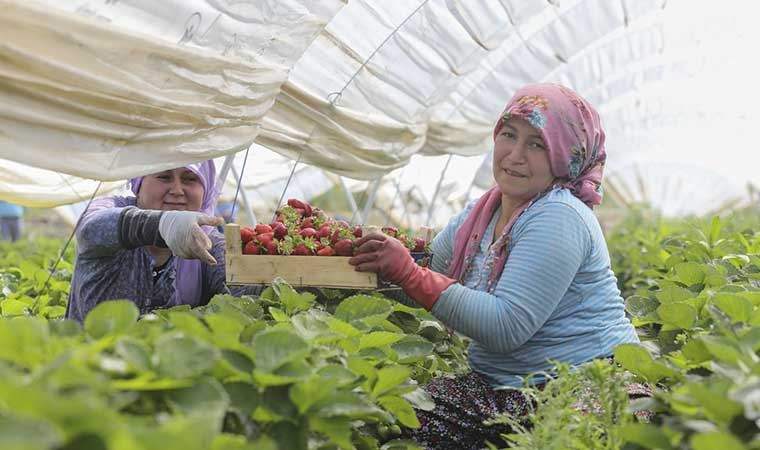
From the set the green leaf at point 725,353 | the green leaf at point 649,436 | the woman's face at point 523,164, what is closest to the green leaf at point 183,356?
the green leaf at point 649,436

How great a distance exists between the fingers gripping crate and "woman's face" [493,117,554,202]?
58cm

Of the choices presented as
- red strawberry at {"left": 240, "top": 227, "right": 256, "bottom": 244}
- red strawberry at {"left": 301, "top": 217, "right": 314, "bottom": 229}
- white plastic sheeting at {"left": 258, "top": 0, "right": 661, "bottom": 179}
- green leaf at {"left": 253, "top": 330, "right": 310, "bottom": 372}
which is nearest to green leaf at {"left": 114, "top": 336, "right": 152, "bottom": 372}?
green leaf at {"left": 253, "top": 330, "right": 310, "bottom": 372}

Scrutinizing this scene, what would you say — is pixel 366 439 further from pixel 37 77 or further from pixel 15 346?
pixel 37 77

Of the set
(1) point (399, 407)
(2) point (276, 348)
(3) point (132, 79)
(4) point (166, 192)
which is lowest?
(1) point (399, 407)

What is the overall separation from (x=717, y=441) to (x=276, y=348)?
0.85m

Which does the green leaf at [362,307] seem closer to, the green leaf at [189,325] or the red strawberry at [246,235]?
the red strawberry at [246,235]

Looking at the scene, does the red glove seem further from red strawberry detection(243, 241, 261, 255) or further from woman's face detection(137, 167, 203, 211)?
woman's face detection(137, 167, 203, 211)

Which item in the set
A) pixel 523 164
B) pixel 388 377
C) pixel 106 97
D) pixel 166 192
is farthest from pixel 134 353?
pixel 166 192

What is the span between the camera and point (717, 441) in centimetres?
142

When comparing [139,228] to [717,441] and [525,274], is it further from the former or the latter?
[717,441]

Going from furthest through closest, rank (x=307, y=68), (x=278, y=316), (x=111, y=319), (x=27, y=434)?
(x=307, y=68) < (x=278, y=316) < (x=111, y=319) < (x=27, y=434)

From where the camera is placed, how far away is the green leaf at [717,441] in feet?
4.64

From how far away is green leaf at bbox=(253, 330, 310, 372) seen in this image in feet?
5.63

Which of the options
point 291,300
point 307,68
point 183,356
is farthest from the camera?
point 307,68
